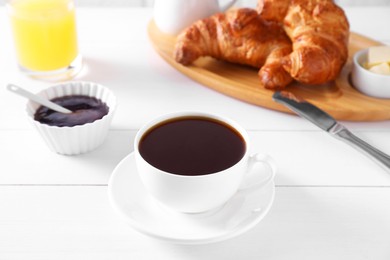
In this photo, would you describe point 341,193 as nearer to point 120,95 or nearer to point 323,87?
point 323,87

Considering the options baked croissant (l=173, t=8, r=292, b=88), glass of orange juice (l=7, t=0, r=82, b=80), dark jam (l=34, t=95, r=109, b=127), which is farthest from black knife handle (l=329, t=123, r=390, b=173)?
glass of orange juice (l=7, t=0, r=82, b=80)

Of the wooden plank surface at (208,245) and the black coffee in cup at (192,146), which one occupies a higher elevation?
the black coffee in cup at (192,146)

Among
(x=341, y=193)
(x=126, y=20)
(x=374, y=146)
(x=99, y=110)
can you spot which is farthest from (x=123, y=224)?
(x=126, y=20)

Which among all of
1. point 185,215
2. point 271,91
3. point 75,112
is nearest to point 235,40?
point 271,91

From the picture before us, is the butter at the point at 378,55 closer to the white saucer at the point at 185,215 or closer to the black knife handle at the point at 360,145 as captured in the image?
the black knife handle at the point at 360,145

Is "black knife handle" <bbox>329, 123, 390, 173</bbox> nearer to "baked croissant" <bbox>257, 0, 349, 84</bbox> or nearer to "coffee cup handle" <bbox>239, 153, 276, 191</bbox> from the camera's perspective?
"baked croissant" <bbox>257, 0, 349, 84</bbox>

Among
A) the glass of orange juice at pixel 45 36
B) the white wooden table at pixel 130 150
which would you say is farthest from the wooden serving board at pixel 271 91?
the glass of orange juice at pixel 45 36
